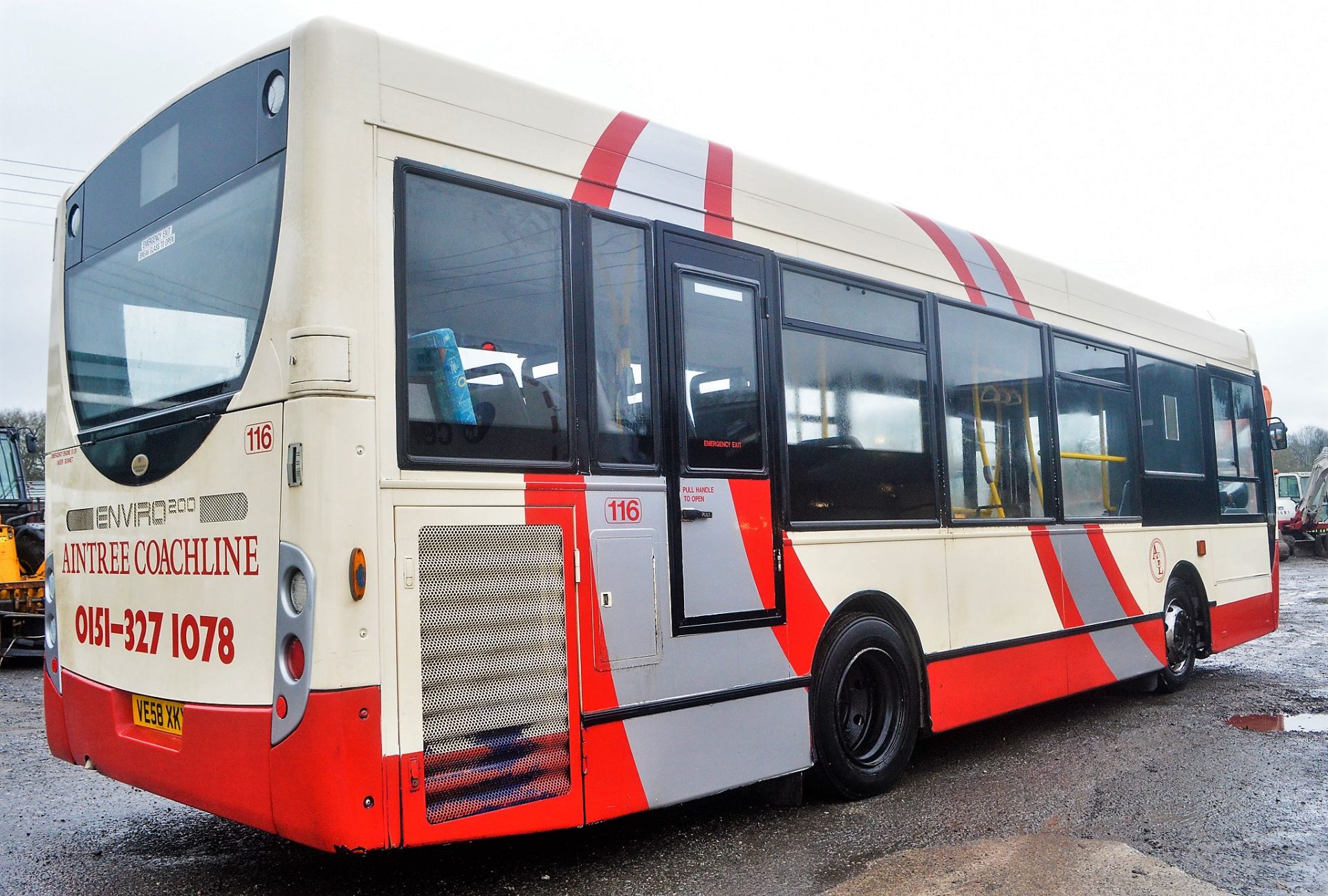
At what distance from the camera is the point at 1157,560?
28.0 ft

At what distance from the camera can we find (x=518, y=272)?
418 cm

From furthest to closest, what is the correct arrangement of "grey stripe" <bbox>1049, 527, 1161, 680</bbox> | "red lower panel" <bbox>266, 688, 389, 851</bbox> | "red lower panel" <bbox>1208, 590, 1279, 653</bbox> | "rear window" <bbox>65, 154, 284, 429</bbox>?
1. "red lower panel" <bbox>1208, 590, 1279, 653</bbox>
2. "grey stripe" <bbox>1049, 527, 1161, 680</bbox>
3. "rear window" <bbox>65, 154, 284, 429</bbox>
4. "red lower panel" <bbox>266, 688, 389, 851</bbox>

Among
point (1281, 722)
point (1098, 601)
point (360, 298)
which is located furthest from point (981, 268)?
point (360, 298)

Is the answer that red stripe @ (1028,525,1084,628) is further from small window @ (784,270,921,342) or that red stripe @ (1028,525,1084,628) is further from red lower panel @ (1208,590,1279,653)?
red lower panel @ (1208,590,1279,653)

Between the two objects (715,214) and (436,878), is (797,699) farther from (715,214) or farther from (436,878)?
(715,214)

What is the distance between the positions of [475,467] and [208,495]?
0.97 meters

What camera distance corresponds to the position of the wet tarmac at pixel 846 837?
14.5 feet

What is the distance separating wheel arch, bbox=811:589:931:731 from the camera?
5.63m

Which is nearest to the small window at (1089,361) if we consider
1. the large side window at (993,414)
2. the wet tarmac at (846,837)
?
the large side window at (993,414)

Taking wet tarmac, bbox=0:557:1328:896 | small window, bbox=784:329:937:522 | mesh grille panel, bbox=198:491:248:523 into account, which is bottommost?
wet tarmac, bbox=0:557:1328:896

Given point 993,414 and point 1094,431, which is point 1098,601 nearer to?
point 1094,431

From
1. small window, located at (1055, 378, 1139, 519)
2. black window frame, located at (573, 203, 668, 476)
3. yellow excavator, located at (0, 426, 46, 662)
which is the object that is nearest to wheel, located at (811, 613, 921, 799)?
black window frame, located at (573, 203, 668, 476)

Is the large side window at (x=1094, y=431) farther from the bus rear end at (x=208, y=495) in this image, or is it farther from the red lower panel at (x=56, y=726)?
the red lower panel at (x=56, y=726)

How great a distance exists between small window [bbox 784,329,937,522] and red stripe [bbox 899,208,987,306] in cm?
76
